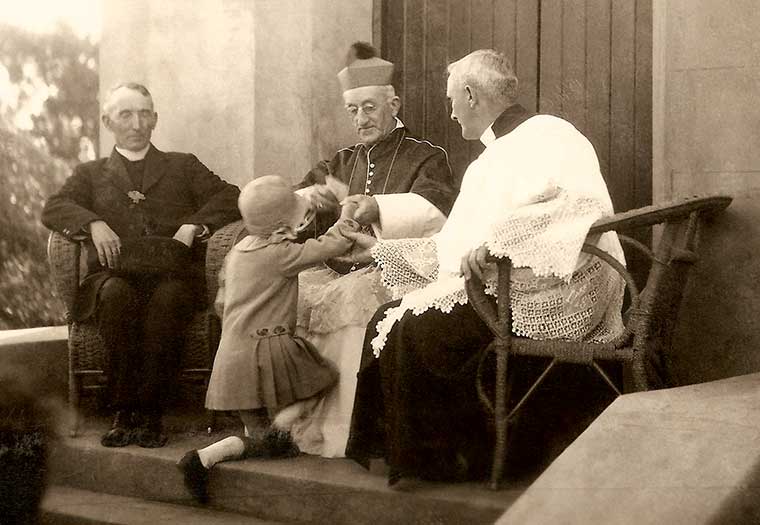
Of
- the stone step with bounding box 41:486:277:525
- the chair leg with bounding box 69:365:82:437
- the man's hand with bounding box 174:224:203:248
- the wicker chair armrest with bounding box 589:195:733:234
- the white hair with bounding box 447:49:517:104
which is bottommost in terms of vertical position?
the stone step with bounding box 41:486:277:525

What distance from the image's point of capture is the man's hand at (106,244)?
152 inches

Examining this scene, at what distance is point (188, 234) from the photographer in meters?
3.94

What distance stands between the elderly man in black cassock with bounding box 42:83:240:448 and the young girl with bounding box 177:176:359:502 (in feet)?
1.22

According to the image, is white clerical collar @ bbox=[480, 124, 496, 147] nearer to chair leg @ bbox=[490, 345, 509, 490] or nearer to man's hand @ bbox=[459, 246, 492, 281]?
man's hand @ bbox=[459, 246, 492, 281]

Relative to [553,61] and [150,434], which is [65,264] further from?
[553,61]

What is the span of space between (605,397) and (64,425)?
185cm

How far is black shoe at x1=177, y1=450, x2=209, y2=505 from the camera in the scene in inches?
128

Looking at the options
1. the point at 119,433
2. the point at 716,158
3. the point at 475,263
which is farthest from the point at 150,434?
the point at 716,158

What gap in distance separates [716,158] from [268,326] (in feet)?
4.92

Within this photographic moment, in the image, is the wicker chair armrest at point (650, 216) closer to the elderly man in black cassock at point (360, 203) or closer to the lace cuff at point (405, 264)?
the lace cuff at point (405, 264)

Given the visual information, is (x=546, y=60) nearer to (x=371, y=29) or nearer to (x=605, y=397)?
(x=371, y=29)

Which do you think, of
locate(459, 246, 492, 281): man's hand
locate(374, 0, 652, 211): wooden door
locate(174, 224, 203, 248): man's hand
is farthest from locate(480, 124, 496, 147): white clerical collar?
locate(174, 224, 203, 248): man's hand

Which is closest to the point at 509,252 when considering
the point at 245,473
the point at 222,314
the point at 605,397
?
the point at 605,397

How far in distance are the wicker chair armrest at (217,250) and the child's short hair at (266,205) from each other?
33 cm
